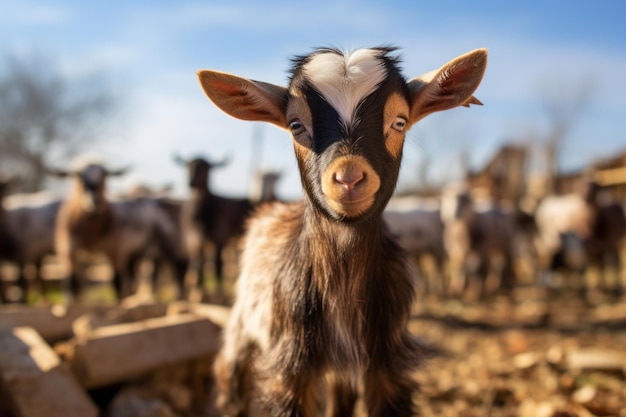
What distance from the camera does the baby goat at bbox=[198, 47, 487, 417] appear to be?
2725mm

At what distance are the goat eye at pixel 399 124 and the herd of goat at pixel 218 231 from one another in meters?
5.79

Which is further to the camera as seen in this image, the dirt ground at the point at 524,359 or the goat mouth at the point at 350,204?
the dirt ground at the point at 524,359

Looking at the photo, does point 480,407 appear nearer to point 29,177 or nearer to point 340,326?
point 340,326

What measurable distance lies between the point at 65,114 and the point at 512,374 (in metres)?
26.1

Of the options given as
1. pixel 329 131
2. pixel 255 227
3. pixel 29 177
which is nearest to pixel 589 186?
pixel 255 227

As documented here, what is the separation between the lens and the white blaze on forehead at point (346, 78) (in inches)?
109

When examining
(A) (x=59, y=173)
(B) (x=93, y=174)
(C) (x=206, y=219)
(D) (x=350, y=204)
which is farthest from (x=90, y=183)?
(D) (x=350, y=204)

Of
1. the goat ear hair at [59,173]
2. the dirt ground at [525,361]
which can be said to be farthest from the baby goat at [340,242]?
the goat ear hair at [59,173]

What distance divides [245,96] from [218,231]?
8.82 metres

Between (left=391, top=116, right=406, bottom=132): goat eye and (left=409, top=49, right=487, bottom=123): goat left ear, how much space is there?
0.47ft

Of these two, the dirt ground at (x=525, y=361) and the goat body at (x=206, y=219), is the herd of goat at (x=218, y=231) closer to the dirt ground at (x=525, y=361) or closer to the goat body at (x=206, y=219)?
the goat body at (x=206, y=219)

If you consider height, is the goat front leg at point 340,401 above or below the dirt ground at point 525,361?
above

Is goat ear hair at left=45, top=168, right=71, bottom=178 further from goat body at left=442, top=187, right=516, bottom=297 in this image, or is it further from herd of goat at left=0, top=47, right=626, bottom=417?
goat body at left=442, top=187, right=516, bottom=297

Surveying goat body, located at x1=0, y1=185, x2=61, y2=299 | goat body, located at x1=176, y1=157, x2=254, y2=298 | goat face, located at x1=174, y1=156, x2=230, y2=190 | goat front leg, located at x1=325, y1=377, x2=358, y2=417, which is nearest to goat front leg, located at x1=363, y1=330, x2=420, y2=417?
goat front leg, located at x1=325, y1=377, x2=358, y2=417
